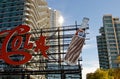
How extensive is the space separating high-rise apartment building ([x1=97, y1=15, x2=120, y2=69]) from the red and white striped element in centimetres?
9038

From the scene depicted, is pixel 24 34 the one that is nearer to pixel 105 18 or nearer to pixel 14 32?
pixel 14 32

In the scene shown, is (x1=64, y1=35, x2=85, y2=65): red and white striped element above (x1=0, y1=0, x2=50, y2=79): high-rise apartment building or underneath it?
underneath

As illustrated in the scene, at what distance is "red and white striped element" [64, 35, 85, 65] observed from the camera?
28.8 meters

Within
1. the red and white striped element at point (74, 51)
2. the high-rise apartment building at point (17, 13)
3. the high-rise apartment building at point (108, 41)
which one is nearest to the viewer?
the red and white striped element at point (74, 51)

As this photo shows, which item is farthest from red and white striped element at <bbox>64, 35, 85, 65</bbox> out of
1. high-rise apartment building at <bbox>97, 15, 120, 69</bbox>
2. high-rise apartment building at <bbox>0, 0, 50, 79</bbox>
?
high-rise apartment building at <bbox>97, 15, 120, 69</bbox>

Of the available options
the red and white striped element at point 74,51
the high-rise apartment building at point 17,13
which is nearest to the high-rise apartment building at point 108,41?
the high-rise apartment building at point 17,13

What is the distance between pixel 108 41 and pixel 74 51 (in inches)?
3840

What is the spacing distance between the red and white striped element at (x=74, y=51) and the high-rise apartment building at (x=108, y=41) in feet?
297

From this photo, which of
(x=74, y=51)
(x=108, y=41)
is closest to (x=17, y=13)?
(x=108, y=41)

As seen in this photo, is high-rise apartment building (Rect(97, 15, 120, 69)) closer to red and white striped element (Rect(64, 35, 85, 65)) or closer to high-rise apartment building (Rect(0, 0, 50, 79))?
high-rise apartment building (Rect(0, 0, 50, 79))

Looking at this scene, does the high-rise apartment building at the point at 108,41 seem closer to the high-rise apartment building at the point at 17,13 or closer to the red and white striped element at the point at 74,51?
the high-rise apartment building at the point at 17,13

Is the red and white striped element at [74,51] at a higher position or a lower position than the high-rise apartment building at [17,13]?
lower

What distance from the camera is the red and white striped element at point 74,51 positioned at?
28.8 m

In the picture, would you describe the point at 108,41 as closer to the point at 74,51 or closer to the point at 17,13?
the point at 17,13
